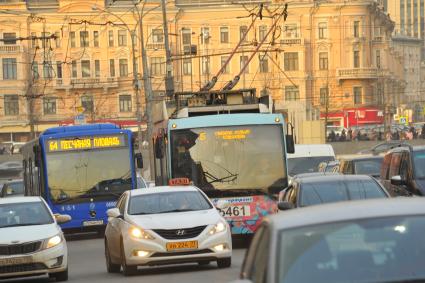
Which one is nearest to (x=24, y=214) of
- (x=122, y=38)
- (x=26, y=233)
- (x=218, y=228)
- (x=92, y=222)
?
(x=26, y=233)

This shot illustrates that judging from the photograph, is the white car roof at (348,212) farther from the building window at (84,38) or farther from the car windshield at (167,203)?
the building window at (84,38)

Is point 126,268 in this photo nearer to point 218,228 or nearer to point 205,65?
point 218,228

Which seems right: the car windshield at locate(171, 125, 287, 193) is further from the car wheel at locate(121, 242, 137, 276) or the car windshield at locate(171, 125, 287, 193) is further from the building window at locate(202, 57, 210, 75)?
the building window at locate(202, 57, 210, 75)

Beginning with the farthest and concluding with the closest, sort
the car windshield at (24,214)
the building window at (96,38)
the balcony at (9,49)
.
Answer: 1. the building window at (96,38)
2. the balcony at (9,49)
3. the car windshield at (24,214)

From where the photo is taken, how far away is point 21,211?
1922cm

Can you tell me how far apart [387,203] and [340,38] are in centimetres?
10390

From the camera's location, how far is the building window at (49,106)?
106644 mm

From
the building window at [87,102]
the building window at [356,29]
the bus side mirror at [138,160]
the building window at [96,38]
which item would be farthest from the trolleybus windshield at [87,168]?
the building window at [356,29]

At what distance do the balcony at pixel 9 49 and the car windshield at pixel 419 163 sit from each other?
85898 millimetres

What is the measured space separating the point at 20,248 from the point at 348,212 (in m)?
11.9

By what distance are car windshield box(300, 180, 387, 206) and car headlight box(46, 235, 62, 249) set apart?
12.5ft

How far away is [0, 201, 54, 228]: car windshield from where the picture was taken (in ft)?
62.1

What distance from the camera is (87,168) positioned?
30.9 meters

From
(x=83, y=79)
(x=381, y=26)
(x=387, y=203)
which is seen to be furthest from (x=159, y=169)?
(x=381, y=26)
